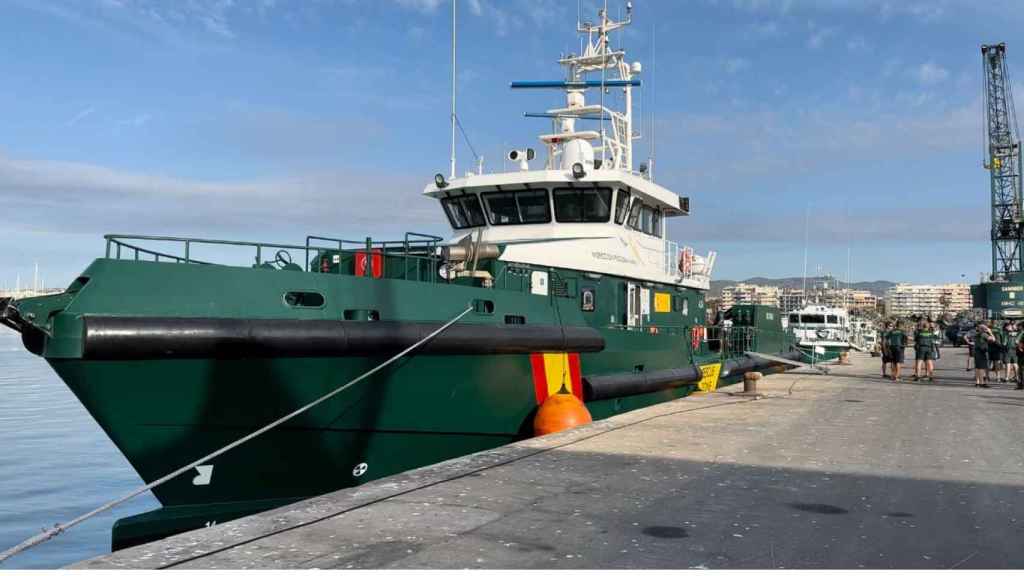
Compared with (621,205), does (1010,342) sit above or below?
below

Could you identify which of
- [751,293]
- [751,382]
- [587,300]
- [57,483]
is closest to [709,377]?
[751,382]

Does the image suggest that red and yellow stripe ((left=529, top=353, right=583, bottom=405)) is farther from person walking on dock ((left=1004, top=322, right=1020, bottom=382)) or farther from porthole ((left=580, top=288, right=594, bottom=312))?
person walking on dock ((left=1004, top=322, right=1020, bottom=382))

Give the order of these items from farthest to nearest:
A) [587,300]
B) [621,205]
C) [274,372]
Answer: [621,205]
[587,300]
[274,372]

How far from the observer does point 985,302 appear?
62.9 metres

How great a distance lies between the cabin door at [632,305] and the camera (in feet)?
41.8

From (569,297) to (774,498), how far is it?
221 inches

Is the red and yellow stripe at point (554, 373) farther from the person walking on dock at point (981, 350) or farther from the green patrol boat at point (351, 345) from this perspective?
the person walking on dock at point (981, 350)

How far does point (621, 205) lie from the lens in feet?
42.2

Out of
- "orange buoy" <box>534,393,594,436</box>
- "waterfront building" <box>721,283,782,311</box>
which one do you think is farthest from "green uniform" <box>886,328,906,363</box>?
"waterfront building" <box>721,283,782,311</box>

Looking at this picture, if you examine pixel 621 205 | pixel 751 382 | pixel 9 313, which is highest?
pixel 621 205

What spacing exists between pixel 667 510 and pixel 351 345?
3.67 m

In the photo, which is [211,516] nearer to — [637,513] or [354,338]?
[354,338]

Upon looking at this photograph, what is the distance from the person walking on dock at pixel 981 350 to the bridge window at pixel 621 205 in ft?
26.2

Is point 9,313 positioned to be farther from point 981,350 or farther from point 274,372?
point 981,350
